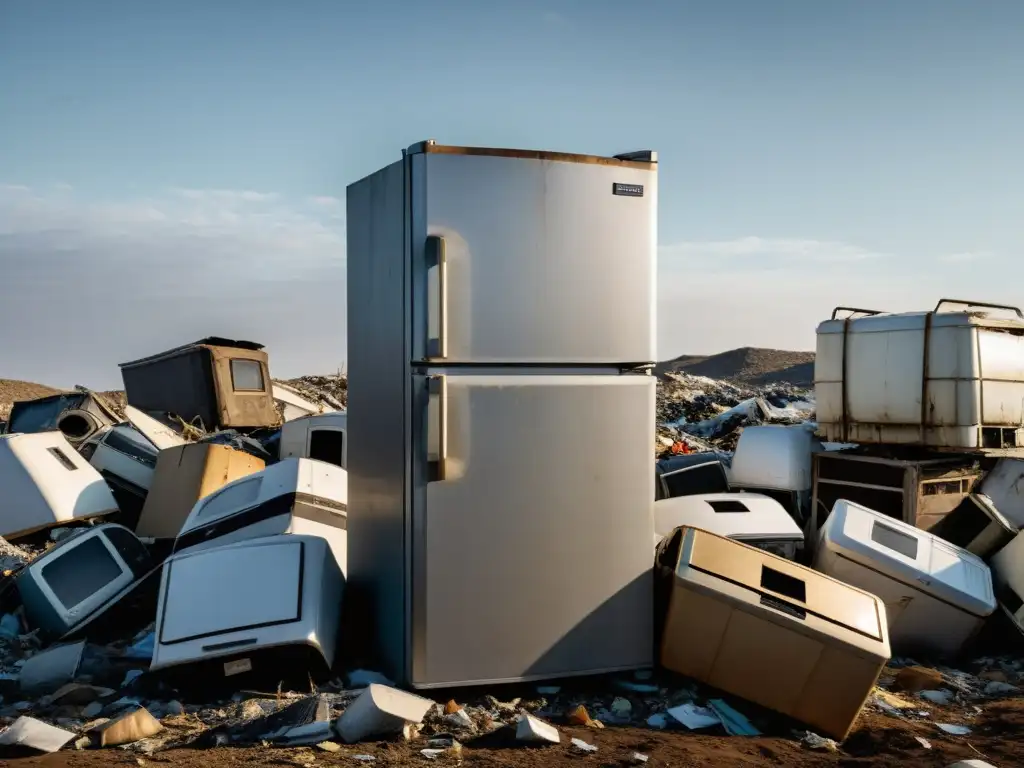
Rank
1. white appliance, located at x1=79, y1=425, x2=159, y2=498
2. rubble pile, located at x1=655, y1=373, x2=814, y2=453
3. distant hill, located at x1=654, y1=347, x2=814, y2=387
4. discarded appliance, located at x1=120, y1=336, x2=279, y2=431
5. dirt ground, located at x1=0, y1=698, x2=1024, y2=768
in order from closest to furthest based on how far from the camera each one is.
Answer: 1. dirt ground, located at x1=0, y1=698, x2=1024, y2=768
2. white appliance, located at x1=79, y1=425, x2=159, y2=498
3. discarded appliance, located at x1=120, y1=336, x2=279, y2=431
4. rubble pile, located at x1=655, y1=373, x2=814, y2=453
5. distant hill, located at x1=654, y1=347, x2=814, y2=387

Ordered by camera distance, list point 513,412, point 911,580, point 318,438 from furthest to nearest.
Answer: point 318,438, point 911,580, point 513,412

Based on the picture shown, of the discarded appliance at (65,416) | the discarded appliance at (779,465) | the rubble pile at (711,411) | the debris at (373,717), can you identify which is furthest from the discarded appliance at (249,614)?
the rubble pile at (711,411)

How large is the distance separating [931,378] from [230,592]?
14.1 feet

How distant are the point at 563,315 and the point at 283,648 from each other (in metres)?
1.69

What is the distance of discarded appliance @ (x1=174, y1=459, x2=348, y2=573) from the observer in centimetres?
470

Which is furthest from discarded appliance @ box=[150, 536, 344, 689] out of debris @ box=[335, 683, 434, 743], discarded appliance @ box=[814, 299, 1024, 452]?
discarded appliance @ box=[814, 299, 1024, 452]

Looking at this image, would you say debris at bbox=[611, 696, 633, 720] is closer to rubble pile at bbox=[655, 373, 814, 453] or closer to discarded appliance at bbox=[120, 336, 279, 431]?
rubble pile at bbox=[655, 373, 814, 453]

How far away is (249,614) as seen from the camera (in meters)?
3.77

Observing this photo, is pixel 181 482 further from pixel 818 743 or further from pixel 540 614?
pixel 818 743

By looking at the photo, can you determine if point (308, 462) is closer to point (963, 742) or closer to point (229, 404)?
point (963, 742)

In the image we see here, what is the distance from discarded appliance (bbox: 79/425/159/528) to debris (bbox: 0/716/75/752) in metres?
3.55

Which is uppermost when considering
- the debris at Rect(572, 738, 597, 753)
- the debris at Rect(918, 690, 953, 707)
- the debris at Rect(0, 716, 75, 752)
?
the debris at Rect(0, 716, 75, 752)

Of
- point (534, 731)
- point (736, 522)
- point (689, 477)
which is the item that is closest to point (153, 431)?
point (689, 477)

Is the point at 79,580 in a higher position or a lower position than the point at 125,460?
lower
